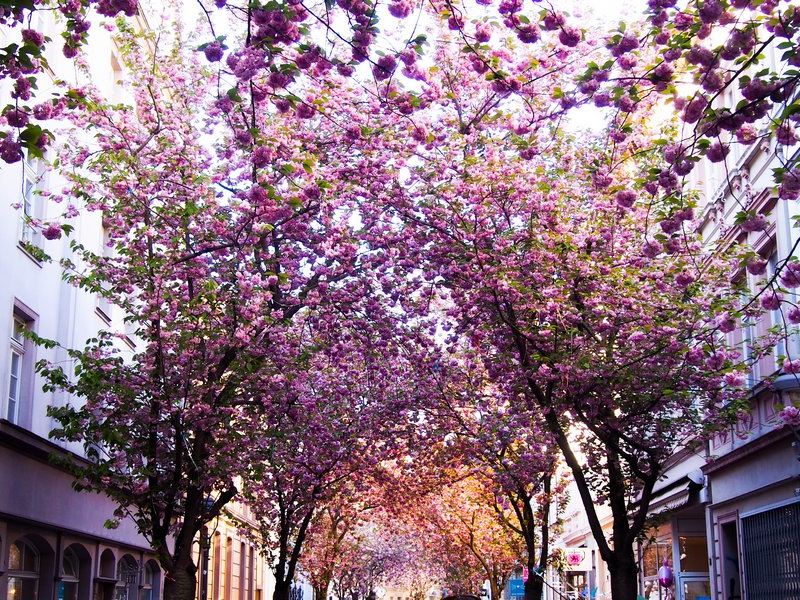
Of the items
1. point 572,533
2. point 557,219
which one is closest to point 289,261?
point 557,219

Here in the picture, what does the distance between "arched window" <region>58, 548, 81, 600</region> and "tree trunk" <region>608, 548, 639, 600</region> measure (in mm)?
10150

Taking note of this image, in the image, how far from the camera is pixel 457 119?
15.5 meters

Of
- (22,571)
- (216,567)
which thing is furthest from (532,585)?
(216,567)

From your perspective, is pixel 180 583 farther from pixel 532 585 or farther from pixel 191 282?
pixel 532 585

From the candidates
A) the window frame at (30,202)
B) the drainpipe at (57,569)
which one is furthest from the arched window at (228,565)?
the window frame at (30,202)

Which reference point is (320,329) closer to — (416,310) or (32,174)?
(416,310)

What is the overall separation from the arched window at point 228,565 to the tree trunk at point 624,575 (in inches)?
1007

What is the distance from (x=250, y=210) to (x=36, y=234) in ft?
17.9

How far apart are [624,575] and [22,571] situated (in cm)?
970

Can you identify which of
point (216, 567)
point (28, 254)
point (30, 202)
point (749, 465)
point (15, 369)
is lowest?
point (216, 567)

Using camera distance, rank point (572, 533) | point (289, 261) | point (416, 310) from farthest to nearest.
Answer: point (572, 533), point (416, 310), point (289, 261)

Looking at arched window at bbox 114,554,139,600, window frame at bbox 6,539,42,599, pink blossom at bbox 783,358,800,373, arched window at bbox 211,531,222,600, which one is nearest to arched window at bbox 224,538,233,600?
arched window at bbox 211,531,222,600

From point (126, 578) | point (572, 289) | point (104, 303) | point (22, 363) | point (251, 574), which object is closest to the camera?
point (572, 289)

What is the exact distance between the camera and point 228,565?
4012 cm
